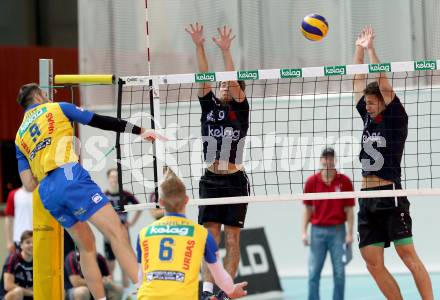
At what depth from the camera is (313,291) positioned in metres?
12.1

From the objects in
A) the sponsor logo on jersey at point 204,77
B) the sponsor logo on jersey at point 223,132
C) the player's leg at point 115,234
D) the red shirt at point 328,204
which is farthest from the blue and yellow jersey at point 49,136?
the red shirt at point 328,204

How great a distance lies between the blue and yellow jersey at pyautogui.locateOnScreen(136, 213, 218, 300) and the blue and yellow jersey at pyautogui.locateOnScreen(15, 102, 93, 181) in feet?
6.77

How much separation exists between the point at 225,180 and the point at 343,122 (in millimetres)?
6233

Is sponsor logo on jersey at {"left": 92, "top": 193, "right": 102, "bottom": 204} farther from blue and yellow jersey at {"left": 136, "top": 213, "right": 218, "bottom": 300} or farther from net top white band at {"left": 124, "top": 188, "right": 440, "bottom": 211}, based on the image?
blue and yellow jersey at {"left": 136, "top": 213, "right": 218, "bottom": 300}

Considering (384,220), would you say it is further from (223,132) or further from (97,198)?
(97,198)

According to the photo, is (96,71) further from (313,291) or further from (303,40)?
(313,291)

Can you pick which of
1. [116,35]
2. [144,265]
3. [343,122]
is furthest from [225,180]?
[116,35]

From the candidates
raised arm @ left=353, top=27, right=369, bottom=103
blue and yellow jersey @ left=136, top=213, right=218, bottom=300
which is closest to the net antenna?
raised arm @ left=353, top=27, right=369, bottom=103

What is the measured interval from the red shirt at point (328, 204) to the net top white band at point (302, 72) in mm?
3199

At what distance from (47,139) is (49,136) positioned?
0.11 ft

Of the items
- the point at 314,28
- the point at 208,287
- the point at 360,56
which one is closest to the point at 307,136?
the point at 314,28

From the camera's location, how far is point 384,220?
29.8 feet

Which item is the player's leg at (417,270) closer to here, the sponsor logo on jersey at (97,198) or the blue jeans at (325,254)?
the sponsor logo on jersey at (97,198)

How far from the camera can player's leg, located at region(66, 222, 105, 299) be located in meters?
8.42
